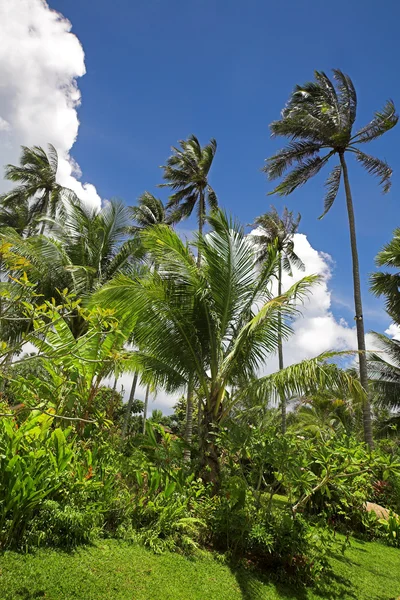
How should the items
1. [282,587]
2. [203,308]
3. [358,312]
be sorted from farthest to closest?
[358,312] → [203,308] → [282,587]

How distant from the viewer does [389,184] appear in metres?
14.0

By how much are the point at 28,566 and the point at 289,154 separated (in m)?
14.5

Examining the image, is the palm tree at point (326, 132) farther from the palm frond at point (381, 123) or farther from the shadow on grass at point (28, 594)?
the shadow on grass at point (28, 594)

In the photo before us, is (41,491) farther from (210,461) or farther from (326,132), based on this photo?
(326,132)

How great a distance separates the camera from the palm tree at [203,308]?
7.23m

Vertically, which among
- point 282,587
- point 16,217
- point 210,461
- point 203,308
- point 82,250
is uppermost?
point 16,217

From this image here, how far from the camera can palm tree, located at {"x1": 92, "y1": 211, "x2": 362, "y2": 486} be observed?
723cm

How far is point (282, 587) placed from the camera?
450cm

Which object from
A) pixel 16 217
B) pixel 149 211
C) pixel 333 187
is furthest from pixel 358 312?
pixel 16 217

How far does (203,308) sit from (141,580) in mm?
4663

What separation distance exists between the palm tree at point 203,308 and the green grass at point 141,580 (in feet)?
9.36

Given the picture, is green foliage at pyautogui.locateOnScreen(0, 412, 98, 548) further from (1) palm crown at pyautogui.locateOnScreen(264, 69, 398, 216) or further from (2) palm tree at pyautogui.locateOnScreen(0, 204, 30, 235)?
(2) palm tree at pyautogui.locateOnScreen(0, 204, 30, 235)

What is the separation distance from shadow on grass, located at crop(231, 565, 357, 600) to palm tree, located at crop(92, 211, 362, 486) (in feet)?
8.78

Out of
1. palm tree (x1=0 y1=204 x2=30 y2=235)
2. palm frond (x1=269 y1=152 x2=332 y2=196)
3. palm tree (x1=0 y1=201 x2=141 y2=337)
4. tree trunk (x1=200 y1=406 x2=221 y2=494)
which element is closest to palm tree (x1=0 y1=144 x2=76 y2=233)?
palm tree (x1=0 y1=204 x2=30 y2=235)
